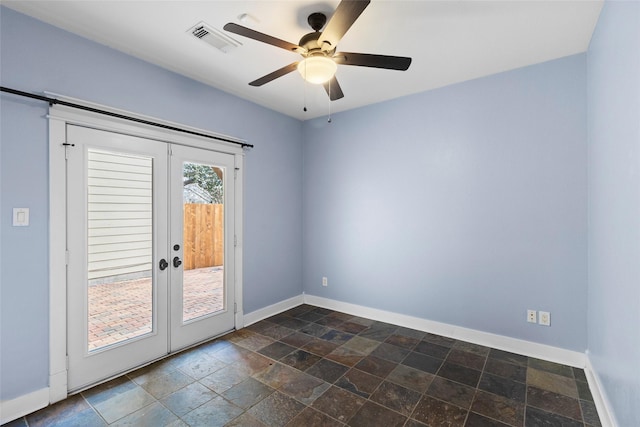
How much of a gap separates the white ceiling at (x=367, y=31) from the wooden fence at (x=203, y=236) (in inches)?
56.2

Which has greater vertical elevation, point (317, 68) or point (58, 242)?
point (317, 68)

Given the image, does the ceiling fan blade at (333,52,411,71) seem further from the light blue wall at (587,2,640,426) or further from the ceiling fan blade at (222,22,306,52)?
the light blue wall at (587,2,640,426)

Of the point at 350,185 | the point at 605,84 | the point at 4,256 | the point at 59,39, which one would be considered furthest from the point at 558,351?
the point at 59,39

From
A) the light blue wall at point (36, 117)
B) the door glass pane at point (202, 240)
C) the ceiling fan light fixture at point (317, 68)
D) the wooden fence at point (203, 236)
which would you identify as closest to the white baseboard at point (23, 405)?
the light blue wall at point (36, 117)

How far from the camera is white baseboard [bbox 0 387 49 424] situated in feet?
6.53

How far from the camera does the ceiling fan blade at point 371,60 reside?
193 centimetres

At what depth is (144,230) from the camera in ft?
9.03

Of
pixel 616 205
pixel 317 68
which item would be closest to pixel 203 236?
pixel 317 68

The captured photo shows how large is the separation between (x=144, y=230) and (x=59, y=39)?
1.61 metres

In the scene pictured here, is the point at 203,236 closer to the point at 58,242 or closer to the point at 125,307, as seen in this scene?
the point at 125,307

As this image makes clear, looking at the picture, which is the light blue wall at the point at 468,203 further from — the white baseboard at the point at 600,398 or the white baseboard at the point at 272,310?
the white baseboard at the point at 272,310

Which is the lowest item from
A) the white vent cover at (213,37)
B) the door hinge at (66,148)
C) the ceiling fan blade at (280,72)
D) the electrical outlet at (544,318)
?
the electrical outlet at (544,318)

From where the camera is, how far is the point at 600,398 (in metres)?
2.12

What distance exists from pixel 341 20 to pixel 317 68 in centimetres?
40
